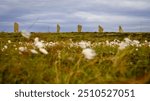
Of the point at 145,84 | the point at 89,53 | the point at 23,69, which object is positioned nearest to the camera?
the point at 145,84

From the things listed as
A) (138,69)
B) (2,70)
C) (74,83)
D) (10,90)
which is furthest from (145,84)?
(2,70)

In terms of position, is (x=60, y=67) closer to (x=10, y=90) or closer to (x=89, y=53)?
(x=89, y=53)

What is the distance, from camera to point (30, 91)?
14.3 feet

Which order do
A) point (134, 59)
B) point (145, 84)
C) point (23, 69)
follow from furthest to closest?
point (134, 59) → point (23, 69) → point (145, 84)

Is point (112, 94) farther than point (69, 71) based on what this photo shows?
No

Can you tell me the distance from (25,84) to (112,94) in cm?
105

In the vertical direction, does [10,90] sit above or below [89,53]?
below

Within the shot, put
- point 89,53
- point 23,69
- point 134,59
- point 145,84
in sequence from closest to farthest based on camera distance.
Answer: point 145,84
point 89,53
point 23,69
point 134,59

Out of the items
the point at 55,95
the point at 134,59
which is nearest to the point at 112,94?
the point at 55,95

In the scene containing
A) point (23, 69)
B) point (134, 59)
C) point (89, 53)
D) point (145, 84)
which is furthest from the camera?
point (134, 59)

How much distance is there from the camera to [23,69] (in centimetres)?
514

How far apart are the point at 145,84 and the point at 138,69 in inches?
47.5

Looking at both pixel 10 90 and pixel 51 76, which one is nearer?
pixel 10 90

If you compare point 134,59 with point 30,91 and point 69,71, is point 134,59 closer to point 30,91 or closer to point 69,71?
point 69,71
